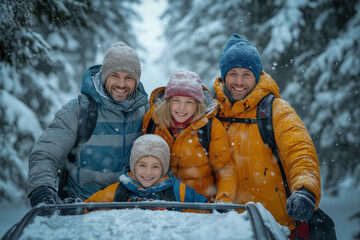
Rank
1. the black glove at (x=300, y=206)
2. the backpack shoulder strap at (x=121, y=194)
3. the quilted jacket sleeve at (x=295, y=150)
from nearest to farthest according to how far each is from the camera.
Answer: the black glove at (x=300, y=206)
the quilted jacket sleeve at (x=295, y=150)
the backpack shoulder strap at (x=121, y=194)

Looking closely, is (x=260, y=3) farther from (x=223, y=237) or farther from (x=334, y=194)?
(x=223, y=237)

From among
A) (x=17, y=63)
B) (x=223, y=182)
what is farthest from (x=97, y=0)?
(x=223, y=182)

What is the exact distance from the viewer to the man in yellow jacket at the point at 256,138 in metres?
2.81

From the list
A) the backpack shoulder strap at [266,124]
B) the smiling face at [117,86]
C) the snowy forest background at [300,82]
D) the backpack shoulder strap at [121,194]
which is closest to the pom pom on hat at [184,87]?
the smiling face at [117,86]

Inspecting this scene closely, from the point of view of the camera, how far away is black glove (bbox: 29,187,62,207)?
2.49m

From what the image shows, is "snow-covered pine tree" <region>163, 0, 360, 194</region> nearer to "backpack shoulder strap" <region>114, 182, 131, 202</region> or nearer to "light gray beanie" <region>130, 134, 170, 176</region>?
"light gray beanie" <region>130, 134, 170, 176</region>

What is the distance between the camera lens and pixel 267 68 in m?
8.54

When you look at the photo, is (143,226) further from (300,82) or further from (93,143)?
(300,82)

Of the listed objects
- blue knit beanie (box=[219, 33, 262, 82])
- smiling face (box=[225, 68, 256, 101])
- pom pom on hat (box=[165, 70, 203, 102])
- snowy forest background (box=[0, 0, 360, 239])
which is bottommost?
pom pom on hat (box=[165, 70, 203, 102])

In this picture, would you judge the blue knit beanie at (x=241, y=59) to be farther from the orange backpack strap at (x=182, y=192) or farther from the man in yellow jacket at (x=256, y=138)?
the orange backpack strap at (x=182, y=192)

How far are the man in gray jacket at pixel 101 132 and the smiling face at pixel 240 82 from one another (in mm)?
1013

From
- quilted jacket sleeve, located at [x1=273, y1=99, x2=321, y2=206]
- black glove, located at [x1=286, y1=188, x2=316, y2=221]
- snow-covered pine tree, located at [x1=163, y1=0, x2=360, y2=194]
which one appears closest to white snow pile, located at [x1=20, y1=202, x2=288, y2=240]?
black glove, located at [x1=286, y1=188, x2=316, y2=221]

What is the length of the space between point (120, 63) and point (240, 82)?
4.45 feet

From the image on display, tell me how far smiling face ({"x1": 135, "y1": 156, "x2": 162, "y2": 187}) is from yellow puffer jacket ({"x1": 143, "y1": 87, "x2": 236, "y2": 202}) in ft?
1.21
